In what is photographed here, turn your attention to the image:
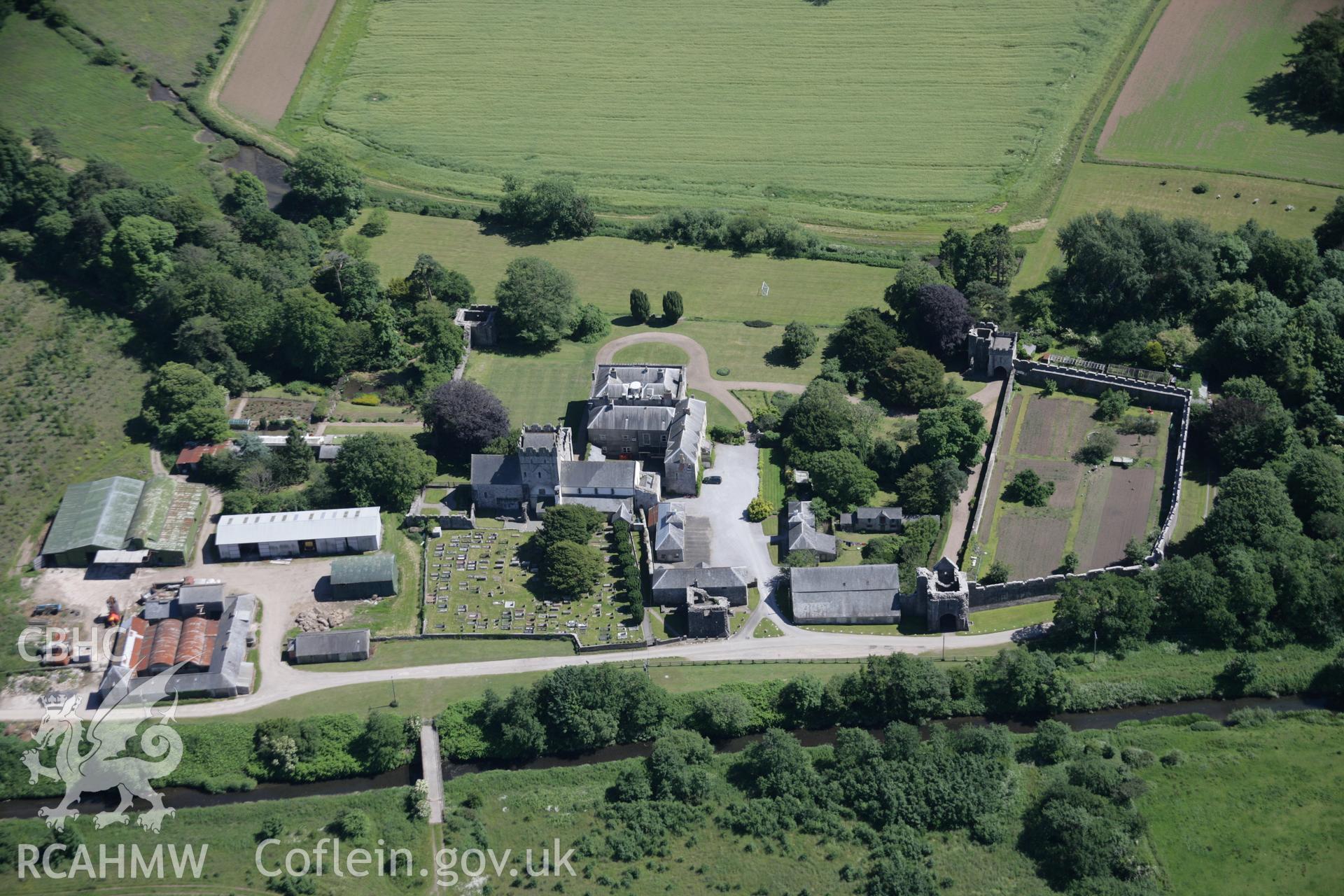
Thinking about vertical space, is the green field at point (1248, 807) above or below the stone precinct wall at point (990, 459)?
below

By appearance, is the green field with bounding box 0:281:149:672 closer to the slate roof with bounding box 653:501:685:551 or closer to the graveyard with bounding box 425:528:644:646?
the graveyard with bounding box 425:528:644:646

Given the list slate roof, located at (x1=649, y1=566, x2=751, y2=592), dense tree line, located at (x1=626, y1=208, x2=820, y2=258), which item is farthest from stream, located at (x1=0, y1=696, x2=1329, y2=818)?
dense tree line, located at (x1=626, y1=208, x2=820, y2=258)

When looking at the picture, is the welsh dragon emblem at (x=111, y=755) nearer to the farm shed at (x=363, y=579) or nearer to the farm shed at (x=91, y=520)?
the farm shed at (x=363, y=579)

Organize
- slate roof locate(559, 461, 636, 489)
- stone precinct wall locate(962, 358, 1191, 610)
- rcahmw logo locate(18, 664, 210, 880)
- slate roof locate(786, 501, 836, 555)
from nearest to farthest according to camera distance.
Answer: rcahmw logo locate(18, 664, 210, 880) < stone precinct wall locate(962, 358, 1191, 610) < slate roof locate(786, 501, 836, 555) < slate roof locate(559, 461, 636, 489)

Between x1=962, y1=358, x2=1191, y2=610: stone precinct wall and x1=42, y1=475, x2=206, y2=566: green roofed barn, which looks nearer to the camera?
x1=962, y1=358, x2=1191, y2=610: stone precinct wall

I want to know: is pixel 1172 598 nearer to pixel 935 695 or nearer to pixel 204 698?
pixel 935 695

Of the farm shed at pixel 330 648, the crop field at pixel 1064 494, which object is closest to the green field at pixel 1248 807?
the crop field at pixel 1064 494
